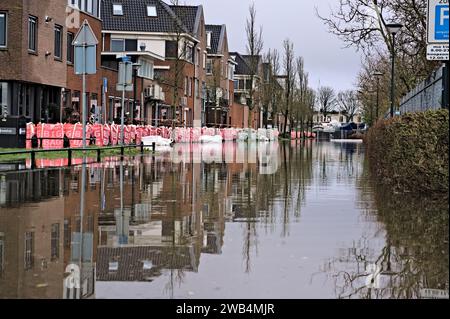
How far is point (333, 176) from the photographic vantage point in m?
22.2

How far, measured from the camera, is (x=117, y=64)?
57.0 metres

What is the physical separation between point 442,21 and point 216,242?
13.6 feet

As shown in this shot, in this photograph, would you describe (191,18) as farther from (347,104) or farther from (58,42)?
(347,104)

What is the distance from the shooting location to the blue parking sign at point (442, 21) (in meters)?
9.88

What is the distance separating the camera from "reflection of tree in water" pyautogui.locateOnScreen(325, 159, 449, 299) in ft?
22.8

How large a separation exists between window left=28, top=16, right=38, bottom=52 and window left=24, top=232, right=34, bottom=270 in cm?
2995

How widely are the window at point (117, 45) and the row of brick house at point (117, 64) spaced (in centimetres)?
9

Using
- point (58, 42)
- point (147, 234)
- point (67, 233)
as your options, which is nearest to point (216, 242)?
point (147, 234)

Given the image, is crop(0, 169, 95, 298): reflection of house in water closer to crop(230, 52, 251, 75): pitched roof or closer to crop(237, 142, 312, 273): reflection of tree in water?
crop(237, 142, 312, 273): reflection of tree in water

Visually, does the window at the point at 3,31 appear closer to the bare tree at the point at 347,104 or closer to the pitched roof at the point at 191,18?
the pitched roof at the point at 191,18

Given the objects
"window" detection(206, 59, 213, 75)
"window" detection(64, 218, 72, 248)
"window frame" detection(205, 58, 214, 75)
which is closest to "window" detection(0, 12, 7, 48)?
"window" detection(64, 218, 72, 248)

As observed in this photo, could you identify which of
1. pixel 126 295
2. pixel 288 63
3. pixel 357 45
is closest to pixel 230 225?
pixel 126 295

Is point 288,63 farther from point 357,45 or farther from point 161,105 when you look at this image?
point 357,45
